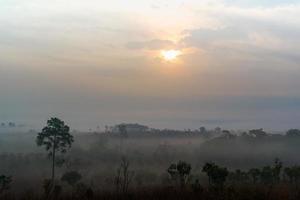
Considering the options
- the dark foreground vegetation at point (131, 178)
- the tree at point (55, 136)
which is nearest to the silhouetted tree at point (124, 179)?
the dark foreground vegetation at point (131, 178)

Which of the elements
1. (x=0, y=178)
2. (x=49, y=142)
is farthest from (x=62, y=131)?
(x=0, y=178)

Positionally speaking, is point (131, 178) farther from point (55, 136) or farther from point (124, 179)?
point (55, 136)

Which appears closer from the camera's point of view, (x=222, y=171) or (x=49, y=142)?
(x=222, y=171)

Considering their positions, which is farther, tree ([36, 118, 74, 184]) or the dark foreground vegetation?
tree ([36, 118, 74, 184])

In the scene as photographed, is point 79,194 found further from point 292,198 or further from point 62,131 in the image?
point 62,131

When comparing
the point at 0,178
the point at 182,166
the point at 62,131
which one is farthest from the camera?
the point at 62,131

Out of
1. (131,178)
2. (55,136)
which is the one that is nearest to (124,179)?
(131,178)

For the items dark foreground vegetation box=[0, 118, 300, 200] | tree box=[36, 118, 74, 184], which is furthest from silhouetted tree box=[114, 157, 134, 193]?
tree box=[36, 118, 74, 184]

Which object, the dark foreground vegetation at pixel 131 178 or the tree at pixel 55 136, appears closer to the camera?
the dark foreground vegetation at pixel 131 178

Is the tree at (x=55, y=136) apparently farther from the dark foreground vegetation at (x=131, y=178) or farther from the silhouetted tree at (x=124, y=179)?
the silhouetted tree at (x=124, y=179)

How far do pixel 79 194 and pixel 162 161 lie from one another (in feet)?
568

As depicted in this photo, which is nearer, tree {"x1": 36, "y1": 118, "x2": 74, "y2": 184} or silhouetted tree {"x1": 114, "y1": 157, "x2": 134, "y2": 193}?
silhouetted tree {"x1": 114, "y1": 157, "x2": 134, "y2": 193}

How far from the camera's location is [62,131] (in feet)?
287

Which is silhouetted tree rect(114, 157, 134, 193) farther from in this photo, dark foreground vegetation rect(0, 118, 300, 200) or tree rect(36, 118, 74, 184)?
tree rect(36, 118, 74, 184)
